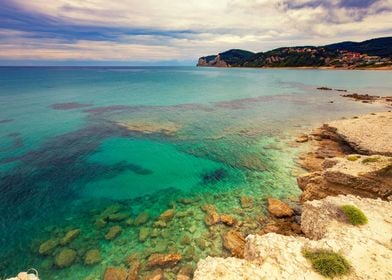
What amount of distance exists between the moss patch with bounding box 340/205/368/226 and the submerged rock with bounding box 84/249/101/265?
17.2 m

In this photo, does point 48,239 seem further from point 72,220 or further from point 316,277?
point 316,277

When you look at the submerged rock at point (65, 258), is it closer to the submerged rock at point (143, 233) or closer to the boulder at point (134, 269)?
the boulder at point (134, 269)

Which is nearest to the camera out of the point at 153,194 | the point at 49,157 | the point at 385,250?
the point at 385,250

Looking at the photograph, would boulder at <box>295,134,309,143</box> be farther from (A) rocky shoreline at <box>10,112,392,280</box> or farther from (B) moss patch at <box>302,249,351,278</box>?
(B) moss patch at <box>302,249,351,278</box>

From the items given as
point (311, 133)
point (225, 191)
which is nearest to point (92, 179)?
point (225, 191)

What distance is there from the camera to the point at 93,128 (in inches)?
1810

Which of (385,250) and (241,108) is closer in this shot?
(385,250)

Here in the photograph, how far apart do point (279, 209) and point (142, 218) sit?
12.4 meters

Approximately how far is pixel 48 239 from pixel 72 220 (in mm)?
2478

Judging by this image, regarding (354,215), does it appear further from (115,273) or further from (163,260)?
(115,273)

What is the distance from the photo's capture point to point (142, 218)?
2052 cm

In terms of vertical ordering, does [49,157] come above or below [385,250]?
below

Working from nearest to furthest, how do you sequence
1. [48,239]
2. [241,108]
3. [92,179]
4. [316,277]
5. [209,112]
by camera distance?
[316,277] → [48,239] → [92,179] → [209,112] → [241,108]

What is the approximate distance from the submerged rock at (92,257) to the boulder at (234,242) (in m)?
9.36
